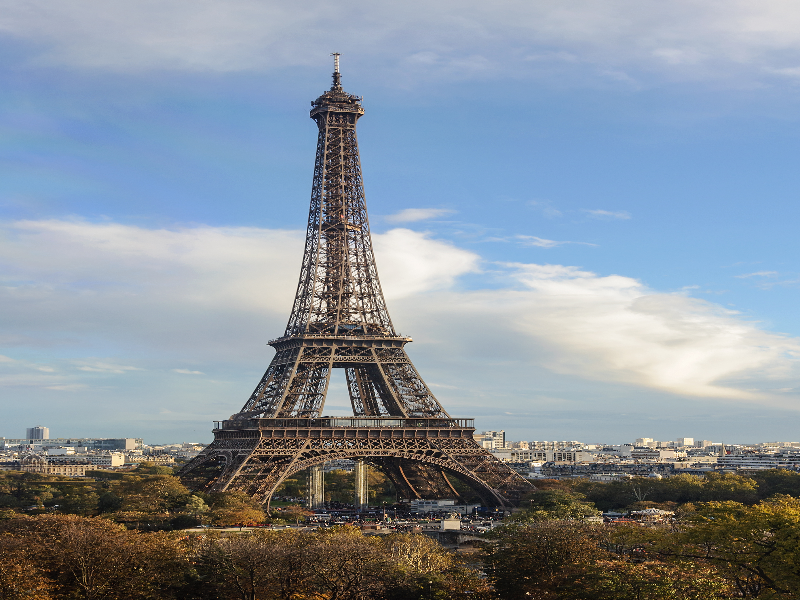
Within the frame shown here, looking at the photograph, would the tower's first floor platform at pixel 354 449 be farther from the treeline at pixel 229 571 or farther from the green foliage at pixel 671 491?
the treeline at pixel 229 571

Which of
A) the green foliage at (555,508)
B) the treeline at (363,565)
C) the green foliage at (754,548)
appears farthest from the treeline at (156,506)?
the green foliage at (754,548)

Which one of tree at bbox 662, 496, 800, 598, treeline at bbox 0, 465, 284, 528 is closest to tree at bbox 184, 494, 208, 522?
treeline at bbox 0, 465, 284, 528

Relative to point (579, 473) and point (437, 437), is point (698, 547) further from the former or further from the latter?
point (579, 473)

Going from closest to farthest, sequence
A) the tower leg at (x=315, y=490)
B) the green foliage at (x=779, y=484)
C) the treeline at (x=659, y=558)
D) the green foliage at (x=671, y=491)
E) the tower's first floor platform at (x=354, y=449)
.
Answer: the treeline at (x=659, y=558) < the tower's first floor platform at (x=354, y=449) < the green foliage at (x=671, y=491) < the green foliage at (x=779, y=484) < the tower leg at (x=315, y=490)

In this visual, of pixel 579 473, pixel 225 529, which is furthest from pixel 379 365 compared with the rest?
pixel 579 473

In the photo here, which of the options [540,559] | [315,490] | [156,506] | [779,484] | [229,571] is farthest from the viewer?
[315,490]

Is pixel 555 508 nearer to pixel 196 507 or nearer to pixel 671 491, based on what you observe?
pixel 196 507

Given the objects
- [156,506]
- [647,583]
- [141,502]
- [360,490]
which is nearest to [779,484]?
[360,490]
